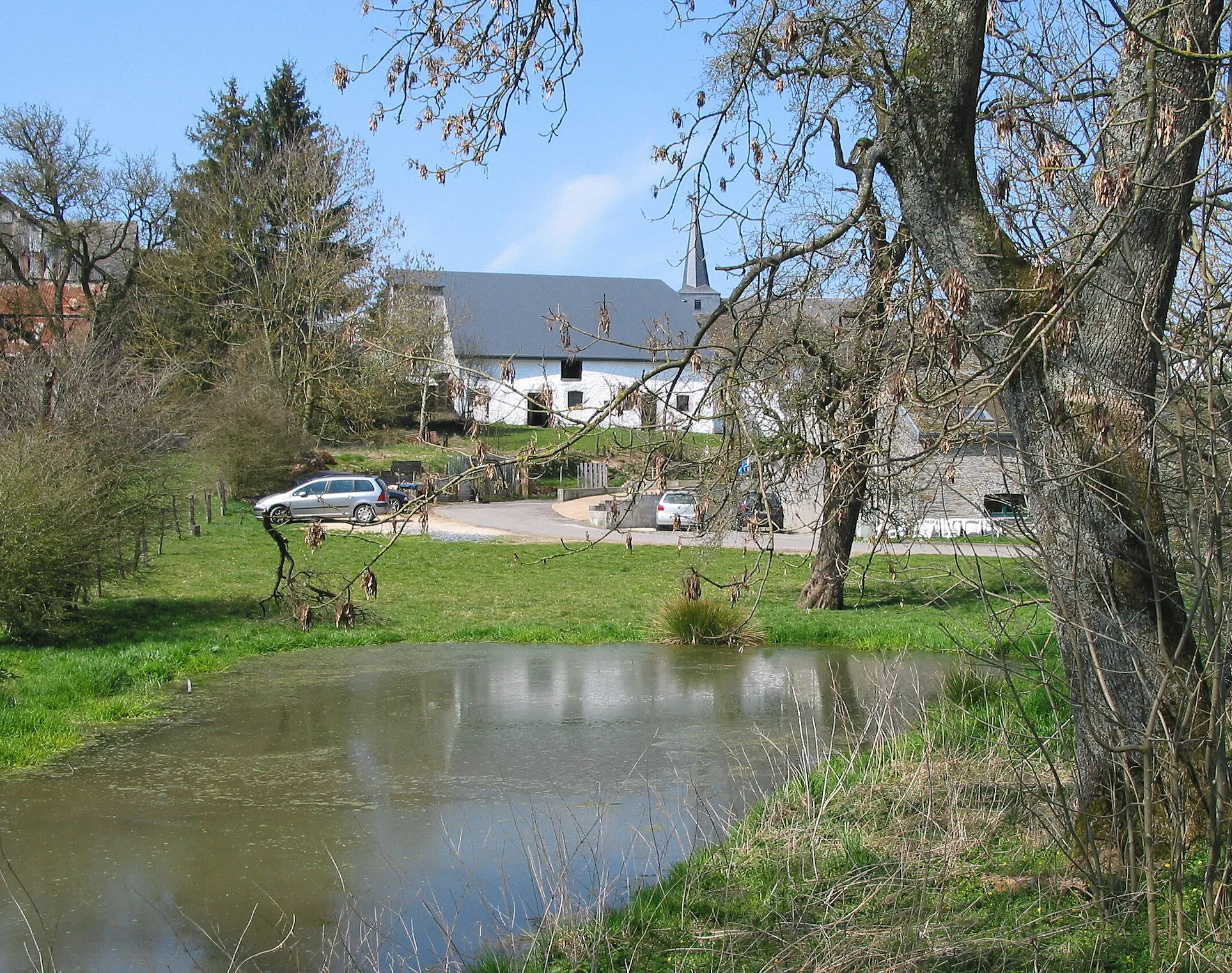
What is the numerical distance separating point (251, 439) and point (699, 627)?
23830 mm

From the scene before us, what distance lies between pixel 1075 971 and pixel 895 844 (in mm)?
1581

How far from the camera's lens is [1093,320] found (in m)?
5.50

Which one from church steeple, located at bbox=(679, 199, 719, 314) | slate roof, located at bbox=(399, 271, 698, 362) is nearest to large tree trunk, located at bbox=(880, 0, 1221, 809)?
slate roof, located at bbox=(399, 271, 698, 362)

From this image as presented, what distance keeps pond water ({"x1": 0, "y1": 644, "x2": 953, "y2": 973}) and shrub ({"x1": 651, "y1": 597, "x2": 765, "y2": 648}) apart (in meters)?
2.06

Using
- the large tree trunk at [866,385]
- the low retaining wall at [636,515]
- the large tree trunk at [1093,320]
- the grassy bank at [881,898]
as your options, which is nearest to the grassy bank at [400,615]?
the large tree trunk at [1093,320]

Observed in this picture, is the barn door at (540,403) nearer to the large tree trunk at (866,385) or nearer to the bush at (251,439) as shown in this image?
the large tree trunk at (866,385)

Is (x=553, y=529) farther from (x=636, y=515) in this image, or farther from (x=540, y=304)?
(x=540, y=304)

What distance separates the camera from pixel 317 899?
5.98 metres

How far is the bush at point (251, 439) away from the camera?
115ft

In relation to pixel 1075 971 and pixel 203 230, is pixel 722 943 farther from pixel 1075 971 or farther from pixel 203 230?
pixel 203 230

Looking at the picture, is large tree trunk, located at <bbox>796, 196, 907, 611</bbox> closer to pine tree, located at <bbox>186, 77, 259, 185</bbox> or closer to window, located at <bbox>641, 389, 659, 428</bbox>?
window, located at <bbox>641, 389, 659, 428</bbox>

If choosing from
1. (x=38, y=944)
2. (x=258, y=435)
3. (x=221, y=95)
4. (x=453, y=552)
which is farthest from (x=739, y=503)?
(x=221, y=95)

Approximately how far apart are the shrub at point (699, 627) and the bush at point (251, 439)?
22.2 meters

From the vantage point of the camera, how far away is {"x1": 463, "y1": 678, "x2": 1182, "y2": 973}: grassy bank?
4.54 m
